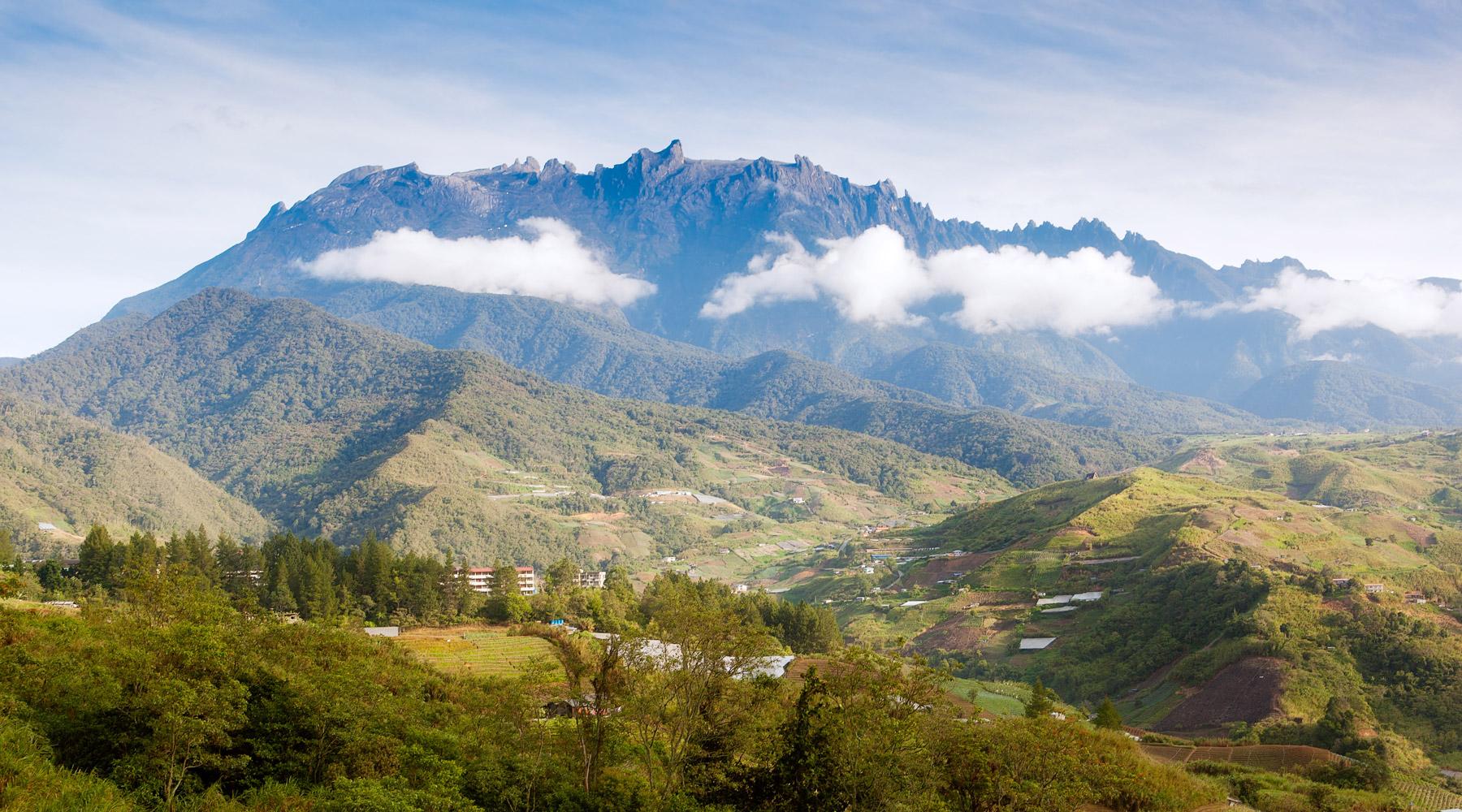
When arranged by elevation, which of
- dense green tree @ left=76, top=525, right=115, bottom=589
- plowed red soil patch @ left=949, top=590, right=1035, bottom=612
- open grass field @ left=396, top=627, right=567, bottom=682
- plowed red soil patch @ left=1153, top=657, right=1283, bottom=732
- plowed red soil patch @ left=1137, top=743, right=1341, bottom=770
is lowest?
plowed red soil patch @ left=949, top=590, right=1035, bottom=612

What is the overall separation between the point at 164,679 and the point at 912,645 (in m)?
85.8

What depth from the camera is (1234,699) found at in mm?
66438

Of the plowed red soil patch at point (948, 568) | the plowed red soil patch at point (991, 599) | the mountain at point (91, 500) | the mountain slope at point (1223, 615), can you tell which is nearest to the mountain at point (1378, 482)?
the mountain slope at point (1223, 615)

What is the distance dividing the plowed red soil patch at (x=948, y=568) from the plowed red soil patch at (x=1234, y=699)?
177 ft

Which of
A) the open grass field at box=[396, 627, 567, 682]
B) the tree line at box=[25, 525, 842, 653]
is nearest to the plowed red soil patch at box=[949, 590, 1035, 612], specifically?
the tree line at box=[25, 525, 842, 653]

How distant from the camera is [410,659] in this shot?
1939 inches

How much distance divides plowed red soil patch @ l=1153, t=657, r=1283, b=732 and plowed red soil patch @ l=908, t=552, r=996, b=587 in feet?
177

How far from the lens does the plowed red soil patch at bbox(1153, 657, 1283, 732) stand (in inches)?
2520

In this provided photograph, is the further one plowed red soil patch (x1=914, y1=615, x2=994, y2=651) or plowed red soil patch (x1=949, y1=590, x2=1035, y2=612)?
plowed red soil patch (x1=949, y1=590, x2=1035, y2=612)

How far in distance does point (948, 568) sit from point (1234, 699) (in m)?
65.1

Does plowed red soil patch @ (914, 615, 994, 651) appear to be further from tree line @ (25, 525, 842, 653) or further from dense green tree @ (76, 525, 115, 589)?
dense green tree @ (76, 525, 115, 589)

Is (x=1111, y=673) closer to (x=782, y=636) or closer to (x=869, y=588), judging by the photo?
(x=782, y=636)

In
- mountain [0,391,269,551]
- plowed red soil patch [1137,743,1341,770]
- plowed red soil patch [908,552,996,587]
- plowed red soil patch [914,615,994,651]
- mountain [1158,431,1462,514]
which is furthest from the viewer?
mountain [0,391,269,551]

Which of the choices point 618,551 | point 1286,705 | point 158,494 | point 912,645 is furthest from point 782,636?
point 158,494
